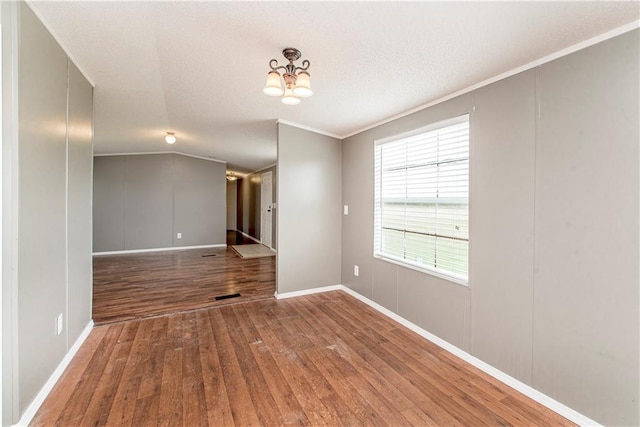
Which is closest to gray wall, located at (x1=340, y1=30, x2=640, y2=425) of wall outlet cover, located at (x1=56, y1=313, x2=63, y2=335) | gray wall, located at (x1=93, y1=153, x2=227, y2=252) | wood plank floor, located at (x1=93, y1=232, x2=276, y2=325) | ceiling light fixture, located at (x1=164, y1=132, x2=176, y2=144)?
wood plank floor, located at (x1=93, y1=232, x2=276, y2=325)

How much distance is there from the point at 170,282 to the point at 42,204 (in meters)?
2.80

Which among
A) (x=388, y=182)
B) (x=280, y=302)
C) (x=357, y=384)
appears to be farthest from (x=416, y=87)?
(x=280, y=302)

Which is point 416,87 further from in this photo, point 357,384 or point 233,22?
point 357,384

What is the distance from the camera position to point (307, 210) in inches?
149

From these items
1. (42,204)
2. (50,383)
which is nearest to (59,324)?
(50,383)

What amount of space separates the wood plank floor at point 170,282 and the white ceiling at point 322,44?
7.97ft

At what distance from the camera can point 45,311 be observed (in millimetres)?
1770

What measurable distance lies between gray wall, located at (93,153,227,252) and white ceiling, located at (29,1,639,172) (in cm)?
402

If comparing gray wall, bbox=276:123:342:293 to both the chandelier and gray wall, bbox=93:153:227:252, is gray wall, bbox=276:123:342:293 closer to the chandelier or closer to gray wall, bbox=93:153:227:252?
the chandelier

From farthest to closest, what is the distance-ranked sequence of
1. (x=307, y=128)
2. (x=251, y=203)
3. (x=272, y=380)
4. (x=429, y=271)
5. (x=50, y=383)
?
1. (x=251, y=203)
2. (x=307, y=128)
3. (x=429, y=271)
4. (x=272, y=380)
5. (x=50, y=383)

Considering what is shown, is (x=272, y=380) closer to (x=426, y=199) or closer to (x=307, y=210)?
(x=426, y=199)

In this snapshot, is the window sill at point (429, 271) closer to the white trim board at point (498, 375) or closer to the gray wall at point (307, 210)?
the white trim board at point (498, 375)

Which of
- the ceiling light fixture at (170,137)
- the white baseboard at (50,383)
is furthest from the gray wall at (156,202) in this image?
the white baseboard at (50,383)

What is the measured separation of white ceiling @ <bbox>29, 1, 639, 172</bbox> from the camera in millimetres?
1482
